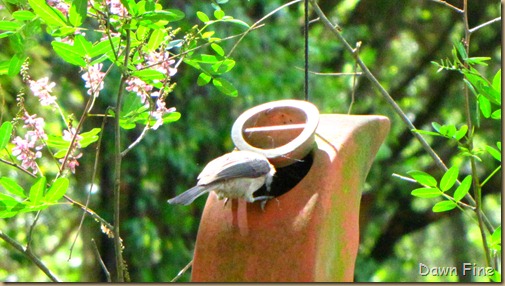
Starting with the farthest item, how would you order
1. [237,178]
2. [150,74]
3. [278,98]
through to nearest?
[278,98]
[237,178]
[150,74]

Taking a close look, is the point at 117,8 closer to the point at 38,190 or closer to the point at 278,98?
the point at 38,190

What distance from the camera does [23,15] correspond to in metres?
2.10

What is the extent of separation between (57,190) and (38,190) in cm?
4

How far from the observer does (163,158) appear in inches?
251

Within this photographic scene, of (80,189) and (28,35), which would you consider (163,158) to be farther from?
(28,35)

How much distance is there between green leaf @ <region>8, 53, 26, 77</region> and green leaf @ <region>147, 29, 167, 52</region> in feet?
1.05

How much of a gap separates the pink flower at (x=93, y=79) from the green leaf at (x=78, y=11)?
230 millimetres

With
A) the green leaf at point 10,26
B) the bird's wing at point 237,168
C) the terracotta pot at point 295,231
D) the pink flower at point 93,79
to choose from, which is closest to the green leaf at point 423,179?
the terracotta pot at point 295,231

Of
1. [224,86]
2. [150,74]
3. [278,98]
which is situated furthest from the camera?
[278,98]

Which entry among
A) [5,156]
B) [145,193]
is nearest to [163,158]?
[145,193]

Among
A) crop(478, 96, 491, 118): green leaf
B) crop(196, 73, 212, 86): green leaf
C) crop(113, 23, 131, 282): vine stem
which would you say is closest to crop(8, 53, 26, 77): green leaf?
crop(113, 23, 131, 282): vine stem

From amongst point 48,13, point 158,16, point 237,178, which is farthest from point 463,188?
point 48,13

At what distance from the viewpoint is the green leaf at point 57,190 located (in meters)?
2.06

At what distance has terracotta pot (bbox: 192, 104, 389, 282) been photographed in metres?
2.20
